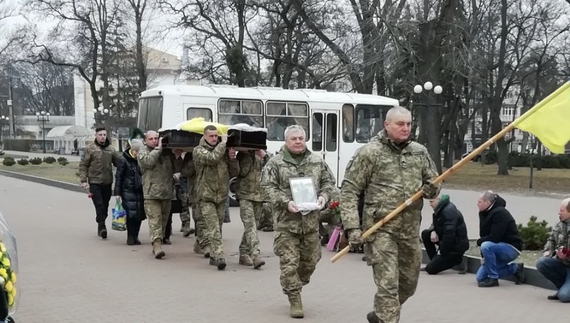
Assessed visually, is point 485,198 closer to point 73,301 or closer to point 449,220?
point 449,220

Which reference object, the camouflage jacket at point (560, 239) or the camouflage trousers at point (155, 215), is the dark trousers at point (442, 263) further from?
the camouflage trousers at point (155, 215)

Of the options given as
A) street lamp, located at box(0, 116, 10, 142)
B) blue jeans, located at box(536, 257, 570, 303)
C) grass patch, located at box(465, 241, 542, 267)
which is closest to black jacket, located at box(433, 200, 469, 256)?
grass patch, located at box(465, 241, 542, 267)

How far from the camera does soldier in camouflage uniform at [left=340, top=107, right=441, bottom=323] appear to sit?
553 centimetres

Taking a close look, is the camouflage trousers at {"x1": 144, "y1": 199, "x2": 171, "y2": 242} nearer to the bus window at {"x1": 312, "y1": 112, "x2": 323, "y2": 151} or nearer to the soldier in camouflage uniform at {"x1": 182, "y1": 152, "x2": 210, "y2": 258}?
the soldier in camouflage uniform at {"x1": 182, "y1": 152, "x2": 210, "y2": 258}

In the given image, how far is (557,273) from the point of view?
305 inches

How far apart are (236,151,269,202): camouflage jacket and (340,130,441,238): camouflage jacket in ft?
12.7

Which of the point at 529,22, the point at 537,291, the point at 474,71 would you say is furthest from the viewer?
the point at 529,22

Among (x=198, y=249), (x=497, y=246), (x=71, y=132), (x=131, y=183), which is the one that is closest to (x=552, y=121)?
(x=497, y=246)

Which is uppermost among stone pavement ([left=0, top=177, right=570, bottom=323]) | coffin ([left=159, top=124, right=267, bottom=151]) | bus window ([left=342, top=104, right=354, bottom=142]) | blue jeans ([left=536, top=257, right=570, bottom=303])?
bus window ([left=342, top=104, right=354, bottom=142])

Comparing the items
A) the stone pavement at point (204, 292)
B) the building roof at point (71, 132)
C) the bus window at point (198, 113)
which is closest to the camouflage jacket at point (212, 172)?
the stone pavement at point (204, 292)

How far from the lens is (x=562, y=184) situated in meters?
30.2

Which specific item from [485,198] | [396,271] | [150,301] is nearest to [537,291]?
[485,198]

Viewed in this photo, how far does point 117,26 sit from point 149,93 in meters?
26.0

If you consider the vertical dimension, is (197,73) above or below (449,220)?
above
